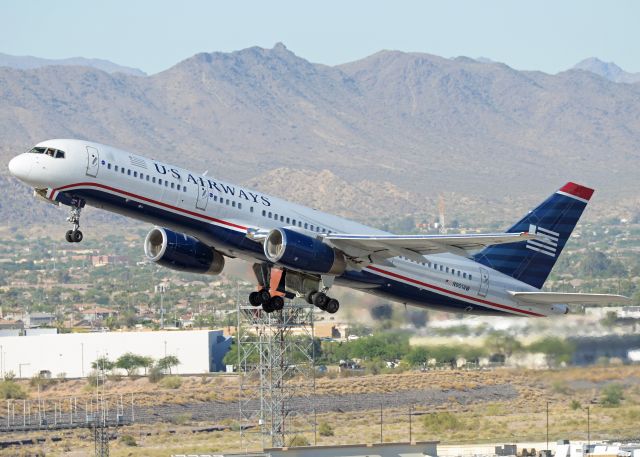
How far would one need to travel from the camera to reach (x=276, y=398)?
289ft

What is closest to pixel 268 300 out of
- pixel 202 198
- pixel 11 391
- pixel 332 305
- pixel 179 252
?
pixel 332 305

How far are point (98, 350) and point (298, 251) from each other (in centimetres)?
8833

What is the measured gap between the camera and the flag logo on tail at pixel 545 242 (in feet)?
214

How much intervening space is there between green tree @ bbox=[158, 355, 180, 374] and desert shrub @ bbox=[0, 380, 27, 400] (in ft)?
52.5

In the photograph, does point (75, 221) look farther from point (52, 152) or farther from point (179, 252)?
point (179, 252)

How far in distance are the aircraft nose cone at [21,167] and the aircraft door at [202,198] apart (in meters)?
6.35

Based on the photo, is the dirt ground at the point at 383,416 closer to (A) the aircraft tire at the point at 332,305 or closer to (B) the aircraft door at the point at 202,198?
(A) the aircraft tire at the point at 332,305

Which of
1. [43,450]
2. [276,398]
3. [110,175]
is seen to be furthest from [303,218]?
[43,450]

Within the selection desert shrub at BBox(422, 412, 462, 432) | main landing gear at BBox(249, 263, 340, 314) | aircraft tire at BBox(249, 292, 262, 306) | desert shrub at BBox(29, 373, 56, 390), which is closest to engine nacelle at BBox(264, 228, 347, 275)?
main landing gear at BBox(249, 263, 340, 314)

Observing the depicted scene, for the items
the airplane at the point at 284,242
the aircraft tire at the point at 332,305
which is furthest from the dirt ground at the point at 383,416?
the aircraft tire at the point at 332,305

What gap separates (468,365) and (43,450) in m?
30.1

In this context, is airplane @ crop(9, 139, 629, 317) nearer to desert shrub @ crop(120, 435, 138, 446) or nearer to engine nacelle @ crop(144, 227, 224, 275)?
engine nacelle @ crop(144, 227, 224, 275)

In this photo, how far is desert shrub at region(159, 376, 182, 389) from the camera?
122 metres

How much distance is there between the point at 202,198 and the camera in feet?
181
